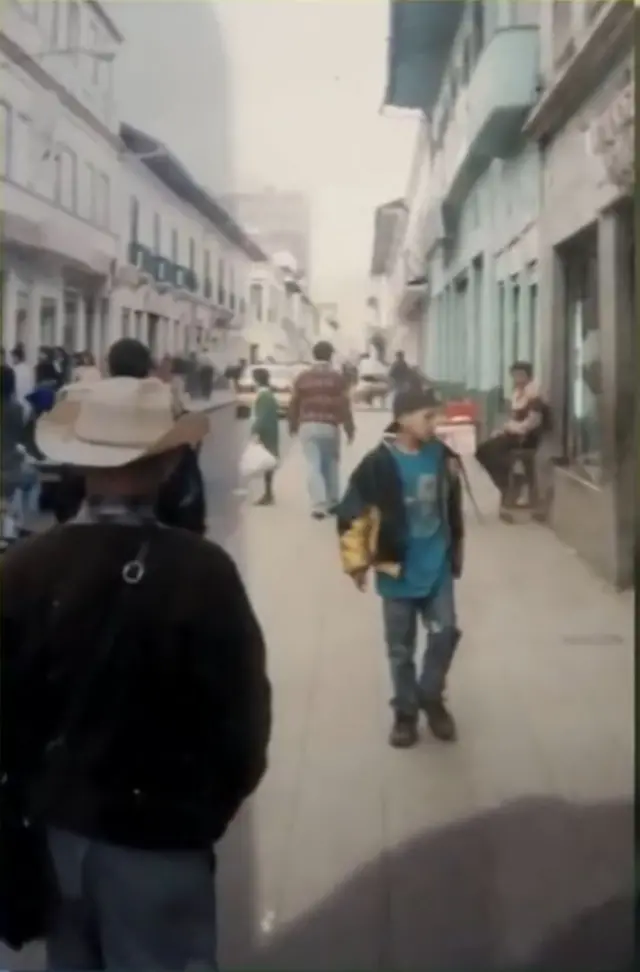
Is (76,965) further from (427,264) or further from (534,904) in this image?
(427,264)

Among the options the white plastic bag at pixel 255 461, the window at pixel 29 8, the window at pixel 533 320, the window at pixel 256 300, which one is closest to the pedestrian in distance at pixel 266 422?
the white plastic bag at pixel 255 461

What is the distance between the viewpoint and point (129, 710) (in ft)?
6.29

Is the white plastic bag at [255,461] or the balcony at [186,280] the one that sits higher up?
the balcony at [186,280]

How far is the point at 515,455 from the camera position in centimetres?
221

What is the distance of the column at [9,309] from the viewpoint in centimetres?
221

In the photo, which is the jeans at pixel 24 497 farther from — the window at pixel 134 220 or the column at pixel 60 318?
the window at pixel 134 220

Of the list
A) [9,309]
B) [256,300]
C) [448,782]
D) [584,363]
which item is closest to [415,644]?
[448,782]

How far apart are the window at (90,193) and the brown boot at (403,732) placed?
1.06m

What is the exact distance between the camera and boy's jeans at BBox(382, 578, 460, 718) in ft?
6.98

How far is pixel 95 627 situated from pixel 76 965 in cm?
56

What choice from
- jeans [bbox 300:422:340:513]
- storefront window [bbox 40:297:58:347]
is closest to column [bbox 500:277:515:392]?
jeans [bbox 300:422:340:513]

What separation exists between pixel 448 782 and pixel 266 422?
26.8 inches

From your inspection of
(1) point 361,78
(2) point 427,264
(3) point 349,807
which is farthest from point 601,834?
(1) point 361,78

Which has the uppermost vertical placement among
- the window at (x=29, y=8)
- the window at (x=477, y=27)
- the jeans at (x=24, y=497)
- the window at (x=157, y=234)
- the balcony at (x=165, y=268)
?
the window at (x=29, y=8)
